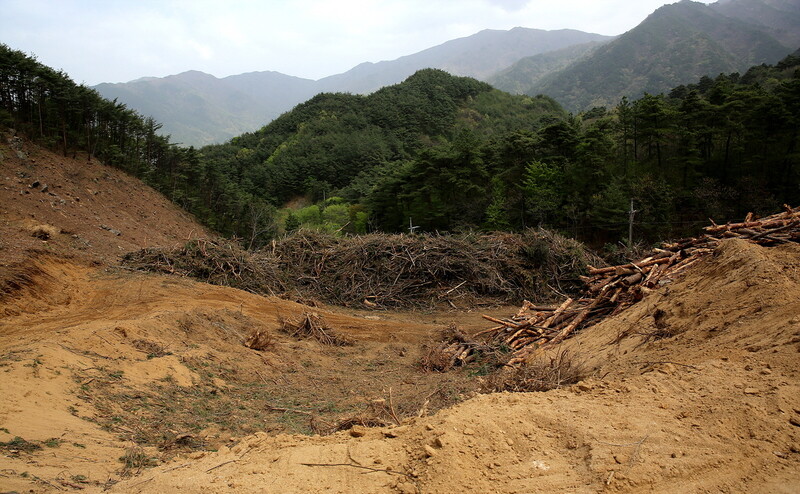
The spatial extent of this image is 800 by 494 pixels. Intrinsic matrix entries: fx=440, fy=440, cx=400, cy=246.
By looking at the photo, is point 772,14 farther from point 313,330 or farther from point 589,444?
point 589,444

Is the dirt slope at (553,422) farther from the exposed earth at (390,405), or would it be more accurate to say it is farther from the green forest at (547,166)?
the green forest at (547,166)

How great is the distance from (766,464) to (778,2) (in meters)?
169

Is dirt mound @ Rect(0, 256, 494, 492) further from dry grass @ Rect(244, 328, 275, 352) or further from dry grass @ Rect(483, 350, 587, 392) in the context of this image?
dry grass @ Rect(483, 350, 587, 392)

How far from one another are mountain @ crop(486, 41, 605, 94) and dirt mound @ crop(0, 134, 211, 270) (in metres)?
142

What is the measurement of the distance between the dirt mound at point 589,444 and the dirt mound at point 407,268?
33.7ft

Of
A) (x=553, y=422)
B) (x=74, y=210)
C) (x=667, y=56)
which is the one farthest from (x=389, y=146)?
(x=667, y=56)

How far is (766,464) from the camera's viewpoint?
8.69 ft

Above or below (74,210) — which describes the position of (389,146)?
above

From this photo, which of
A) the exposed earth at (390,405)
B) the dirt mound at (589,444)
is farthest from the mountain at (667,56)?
the dirt mound at (589,444)

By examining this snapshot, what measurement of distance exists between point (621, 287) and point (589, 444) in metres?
5.94

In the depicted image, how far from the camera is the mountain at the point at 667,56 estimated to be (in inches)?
3457

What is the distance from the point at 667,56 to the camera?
96.6m

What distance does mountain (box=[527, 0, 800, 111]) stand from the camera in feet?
288

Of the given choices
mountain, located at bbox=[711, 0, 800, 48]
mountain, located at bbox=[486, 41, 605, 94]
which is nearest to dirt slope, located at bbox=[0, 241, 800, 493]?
mountain, located at bbox=[711, 0, 800, 48]
